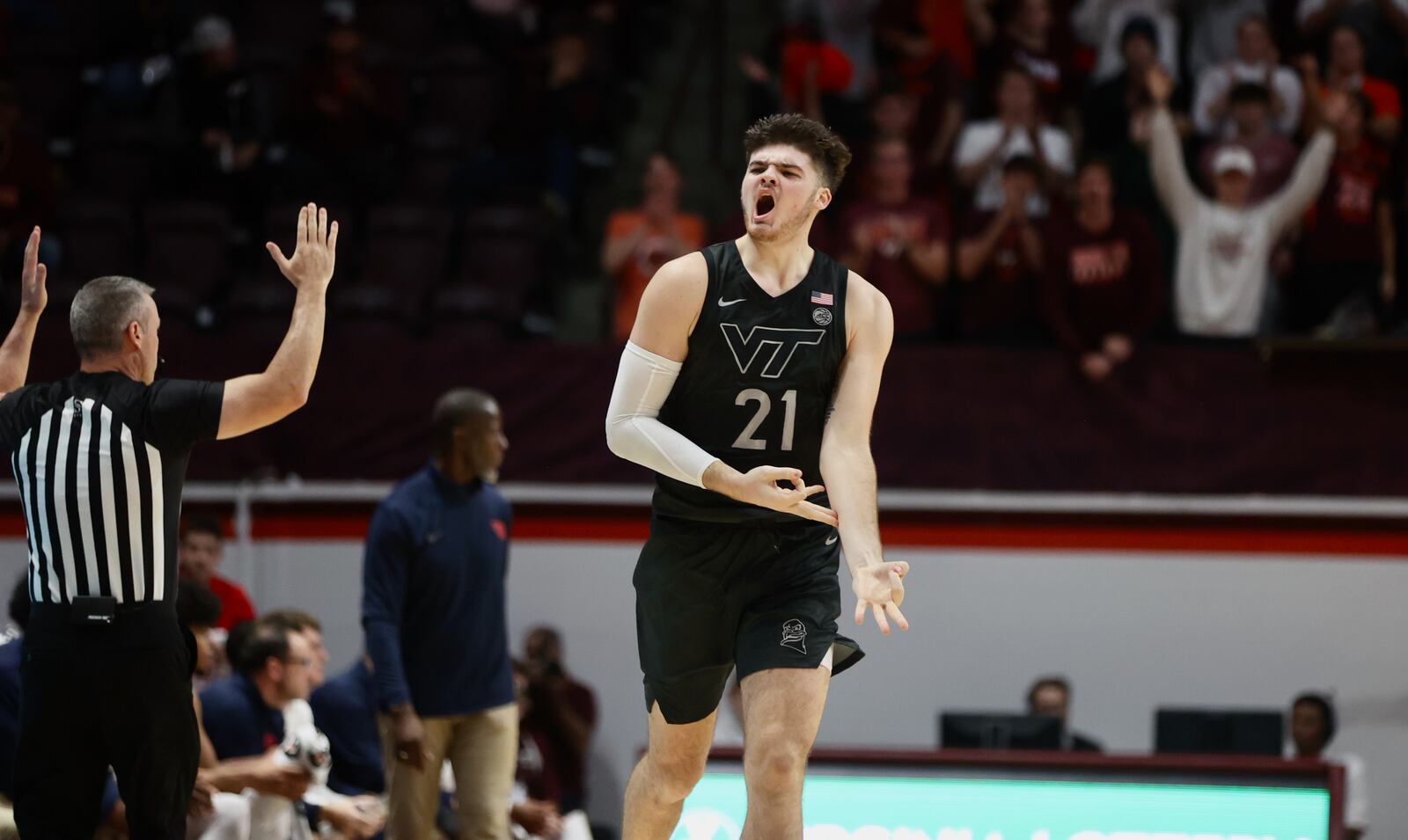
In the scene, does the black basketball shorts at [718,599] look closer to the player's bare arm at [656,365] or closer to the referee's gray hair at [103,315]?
Result: the player's bare arm at [656,365]

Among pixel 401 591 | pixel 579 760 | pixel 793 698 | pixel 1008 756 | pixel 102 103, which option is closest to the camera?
pixel 793 698

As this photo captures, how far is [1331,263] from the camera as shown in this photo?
9898 mm

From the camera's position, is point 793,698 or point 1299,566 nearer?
point 793,698

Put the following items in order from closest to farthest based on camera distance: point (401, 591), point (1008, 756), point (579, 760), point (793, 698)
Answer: point (793, 698) < point (401, 591) < point (1008, 756) < point (579, 760)

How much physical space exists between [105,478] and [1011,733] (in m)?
4.86

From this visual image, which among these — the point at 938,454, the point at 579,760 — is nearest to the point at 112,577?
the point at 579,760

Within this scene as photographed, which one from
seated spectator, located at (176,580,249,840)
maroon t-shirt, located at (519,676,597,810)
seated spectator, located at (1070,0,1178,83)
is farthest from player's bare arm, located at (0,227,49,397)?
seated spectator, located at (1070,0,1178,83)

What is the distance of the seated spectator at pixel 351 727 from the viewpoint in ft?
23.6

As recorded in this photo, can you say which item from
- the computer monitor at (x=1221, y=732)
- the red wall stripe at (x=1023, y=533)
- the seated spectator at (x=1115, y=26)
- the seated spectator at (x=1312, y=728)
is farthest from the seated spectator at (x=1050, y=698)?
the seated spectator at (x=1115, y=26)

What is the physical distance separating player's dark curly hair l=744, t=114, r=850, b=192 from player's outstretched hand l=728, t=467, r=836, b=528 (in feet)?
2.99

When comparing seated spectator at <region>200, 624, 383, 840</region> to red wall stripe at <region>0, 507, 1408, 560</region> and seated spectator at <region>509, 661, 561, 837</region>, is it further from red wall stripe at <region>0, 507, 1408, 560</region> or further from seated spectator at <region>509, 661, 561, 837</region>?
red wall stripe at <region>0, 507, 1408, 560</region>

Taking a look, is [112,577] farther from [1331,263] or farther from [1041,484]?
[1331,263]

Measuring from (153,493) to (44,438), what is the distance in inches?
12.2

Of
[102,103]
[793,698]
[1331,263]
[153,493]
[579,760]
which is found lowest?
[579,760]
